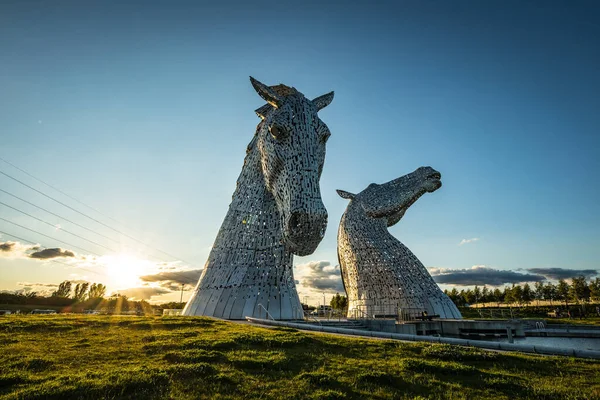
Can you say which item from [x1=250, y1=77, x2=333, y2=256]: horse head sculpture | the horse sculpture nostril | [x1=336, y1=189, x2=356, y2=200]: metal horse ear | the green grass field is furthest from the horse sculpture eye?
[x1=336, y1=189, x2=356, y2=200]: metal horse ear

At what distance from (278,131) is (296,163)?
86cm

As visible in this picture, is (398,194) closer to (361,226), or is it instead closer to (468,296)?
(361,226)

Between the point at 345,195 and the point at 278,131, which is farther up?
the point at 345,195

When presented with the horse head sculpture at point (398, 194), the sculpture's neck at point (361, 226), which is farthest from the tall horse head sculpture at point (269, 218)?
the horse head sculpture at point (398, 194)

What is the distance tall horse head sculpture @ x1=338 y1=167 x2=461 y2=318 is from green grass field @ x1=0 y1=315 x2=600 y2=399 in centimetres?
1315

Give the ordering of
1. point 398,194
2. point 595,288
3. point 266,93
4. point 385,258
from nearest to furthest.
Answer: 1. point 266,93
2. point 385,258
3. point 398,194
4. point 595,288

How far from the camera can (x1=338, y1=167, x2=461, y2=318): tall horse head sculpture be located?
1938 cm

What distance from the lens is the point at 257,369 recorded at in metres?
4.98

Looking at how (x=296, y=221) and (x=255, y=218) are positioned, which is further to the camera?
(x=255, y=218)

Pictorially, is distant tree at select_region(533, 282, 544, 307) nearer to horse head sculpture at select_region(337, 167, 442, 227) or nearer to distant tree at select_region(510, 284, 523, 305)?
distant tree at select_region(510, 284, 523, 305)

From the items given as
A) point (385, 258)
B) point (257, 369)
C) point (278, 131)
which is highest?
point (278, 131)

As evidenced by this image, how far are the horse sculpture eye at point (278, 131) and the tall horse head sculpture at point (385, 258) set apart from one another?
14306 millimetres

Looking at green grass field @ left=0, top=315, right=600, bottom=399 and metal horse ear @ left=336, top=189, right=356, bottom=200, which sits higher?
metal horse ear @ left=336, top=189, right=356, bottom=200

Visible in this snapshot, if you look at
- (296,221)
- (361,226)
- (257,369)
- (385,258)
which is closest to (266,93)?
(296,221)
